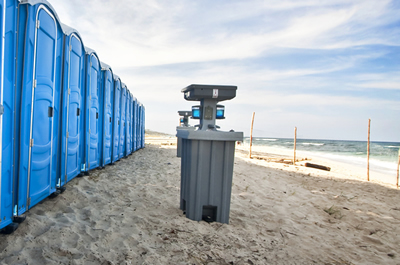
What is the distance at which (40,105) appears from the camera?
122 inches

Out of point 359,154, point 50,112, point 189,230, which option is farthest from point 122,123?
point 359,154

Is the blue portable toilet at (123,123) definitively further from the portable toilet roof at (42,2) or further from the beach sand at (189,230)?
the portable toilet roof at (42,2)

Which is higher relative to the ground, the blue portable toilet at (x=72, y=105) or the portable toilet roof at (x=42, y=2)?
the portable toilet roof at (x=42, y=2)

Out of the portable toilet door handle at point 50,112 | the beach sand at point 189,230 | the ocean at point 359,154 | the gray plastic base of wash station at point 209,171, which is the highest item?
the portable toilet door handle at point 50,112

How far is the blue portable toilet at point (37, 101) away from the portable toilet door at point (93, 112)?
1.39m

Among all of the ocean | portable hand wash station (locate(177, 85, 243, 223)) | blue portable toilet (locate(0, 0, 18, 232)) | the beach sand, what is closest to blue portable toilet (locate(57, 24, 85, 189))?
the beach sand

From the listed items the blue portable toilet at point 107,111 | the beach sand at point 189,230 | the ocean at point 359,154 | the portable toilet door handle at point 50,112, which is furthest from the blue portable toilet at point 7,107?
the ocean at point 359,154

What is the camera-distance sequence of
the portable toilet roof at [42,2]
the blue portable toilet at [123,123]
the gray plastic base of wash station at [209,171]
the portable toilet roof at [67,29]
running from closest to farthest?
the portable toilet roof at [42,2], the gray plastic base of wash station at [209,171], the portable toilet roof at [67,29], the blue portable toilet at [123,123]

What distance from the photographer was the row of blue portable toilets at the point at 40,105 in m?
2.41

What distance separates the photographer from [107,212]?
10.7ft

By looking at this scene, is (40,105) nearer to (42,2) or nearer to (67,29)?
(42,2)

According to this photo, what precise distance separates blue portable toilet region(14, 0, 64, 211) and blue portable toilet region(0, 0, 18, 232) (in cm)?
13

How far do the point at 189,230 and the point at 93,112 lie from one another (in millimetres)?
3807

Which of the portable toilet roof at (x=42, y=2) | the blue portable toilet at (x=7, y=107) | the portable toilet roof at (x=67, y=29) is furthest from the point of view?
the portable toilet roof at (x=67, y=29)
